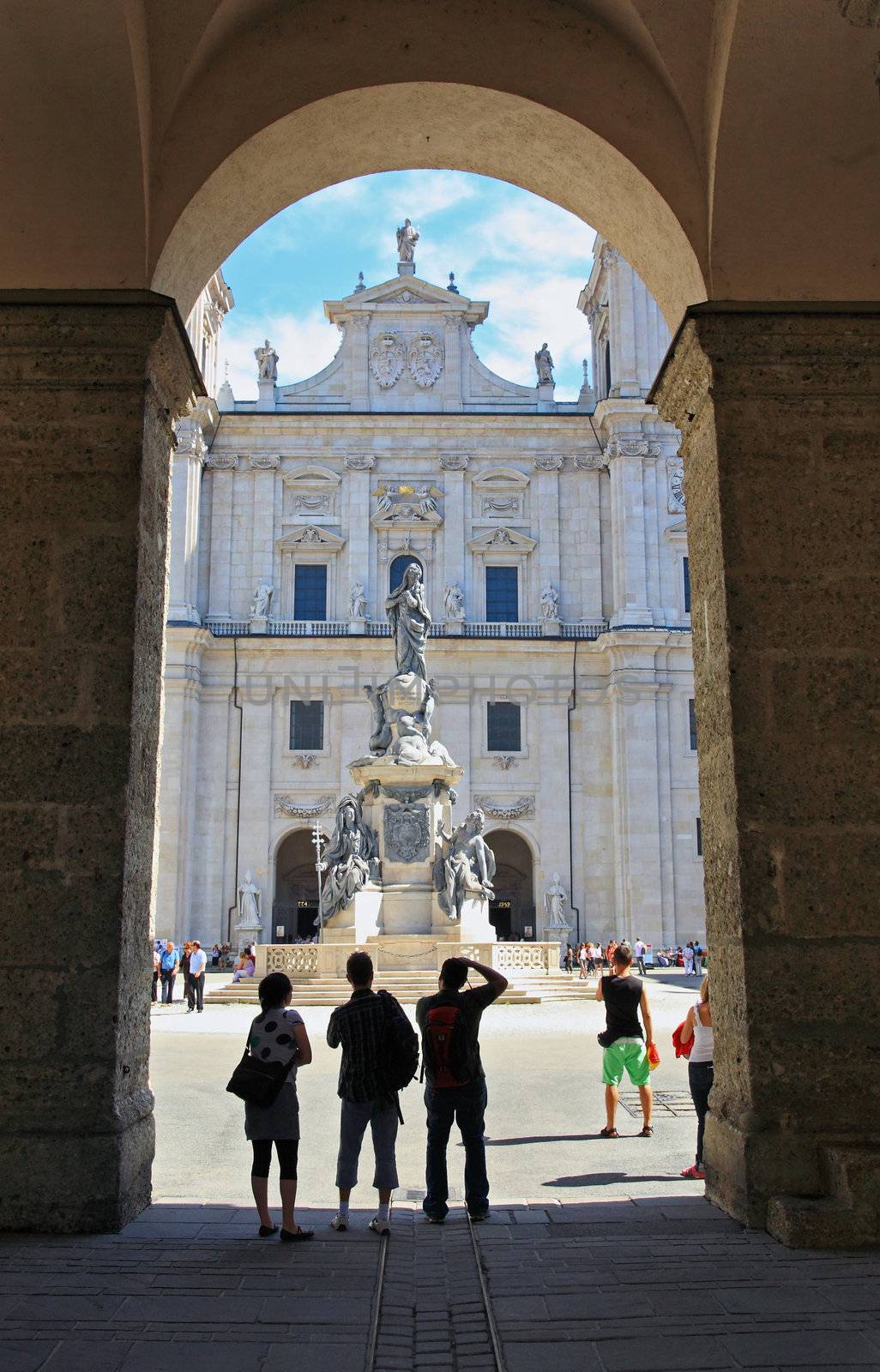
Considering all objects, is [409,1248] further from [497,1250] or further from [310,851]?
[310,851]

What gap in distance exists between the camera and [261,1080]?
5492mm

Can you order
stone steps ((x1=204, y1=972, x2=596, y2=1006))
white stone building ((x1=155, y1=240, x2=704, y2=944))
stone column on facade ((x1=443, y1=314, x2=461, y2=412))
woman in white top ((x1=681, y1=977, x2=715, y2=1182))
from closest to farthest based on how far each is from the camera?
1. woman in white top ((x1=681, y1=977, x2=715, y2=1182))
2. stone steps ((x1=204, y1=972, x2=596, y2=1006))
3. white stone building ((x1=155, y1=240, x2=704, y2=944))
4. stone column on facade ((x1=443, y1=314, x2=461, y2=412))

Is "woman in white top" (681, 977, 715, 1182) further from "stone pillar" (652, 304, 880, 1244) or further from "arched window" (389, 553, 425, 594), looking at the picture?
"arched window" (389, 553, 425, 594)

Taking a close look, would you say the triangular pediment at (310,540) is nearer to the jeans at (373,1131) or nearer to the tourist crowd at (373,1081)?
the tourist crowd at (373,1081)

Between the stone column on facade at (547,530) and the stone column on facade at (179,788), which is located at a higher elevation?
the stone column on facade at (547,530)

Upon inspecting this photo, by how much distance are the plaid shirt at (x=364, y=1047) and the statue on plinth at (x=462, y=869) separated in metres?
17.0

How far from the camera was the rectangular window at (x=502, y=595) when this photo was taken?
4034 centimetres

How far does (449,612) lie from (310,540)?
5.27m

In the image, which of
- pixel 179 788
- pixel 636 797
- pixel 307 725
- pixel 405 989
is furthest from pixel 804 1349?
pixel 307 725

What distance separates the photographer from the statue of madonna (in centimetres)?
2419

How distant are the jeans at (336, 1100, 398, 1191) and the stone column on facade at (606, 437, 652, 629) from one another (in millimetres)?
33679

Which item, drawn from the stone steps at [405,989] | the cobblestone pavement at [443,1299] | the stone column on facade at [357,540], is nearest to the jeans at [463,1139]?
the cobblestone pavement at [443,1299]

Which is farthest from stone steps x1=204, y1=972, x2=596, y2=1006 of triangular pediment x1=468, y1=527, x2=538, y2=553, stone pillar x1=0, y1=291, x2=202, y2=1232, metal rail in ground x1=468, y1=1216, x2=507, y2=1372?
triangular pediment x1=468, y1=527, x2=538, y2=553

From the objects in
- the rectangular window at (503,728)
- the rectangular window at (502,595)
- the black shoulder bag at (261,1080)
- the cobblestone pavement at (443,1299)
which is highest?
the rectangular window at (502,595)
